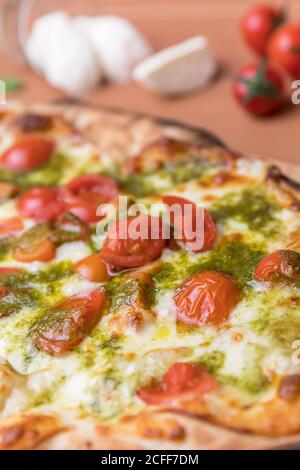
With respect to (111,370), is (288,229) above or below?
above

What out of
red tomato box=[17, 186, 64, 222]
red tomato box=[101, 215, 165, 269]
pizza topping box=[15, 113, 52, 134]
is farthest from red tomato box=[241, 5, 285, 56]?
red tomato box=[101, 215, 165, 269]

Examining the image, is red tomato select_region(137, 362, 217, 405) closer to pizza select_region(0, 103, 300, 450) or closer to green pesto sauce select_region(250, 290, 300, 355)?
pizza select_region(0, 103, 300, 450)

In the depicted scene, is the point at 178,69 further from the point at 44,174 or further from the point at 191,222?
the point at 191,222

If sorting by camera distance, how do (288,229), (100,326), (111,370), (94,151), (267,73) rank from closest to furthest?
1. (111,370)
2. (100,326)
3. (288,229)
4. (94,151)
5. (267,73)

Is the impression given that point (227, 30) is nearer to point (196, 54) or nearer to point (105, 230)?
point (196, 54)

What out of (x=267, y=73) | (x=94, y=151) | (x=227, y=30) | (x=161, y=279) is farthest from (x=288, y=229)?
(x=227, y=30)

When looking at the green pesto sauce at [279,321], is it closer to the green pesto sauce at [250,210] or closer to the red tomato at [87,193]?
the green pesto sauce at [250,210]

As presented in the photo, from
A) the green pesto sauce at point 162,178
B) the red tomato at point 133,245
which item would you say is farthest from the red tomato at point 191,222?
the green pesto sauce at point 162,178
